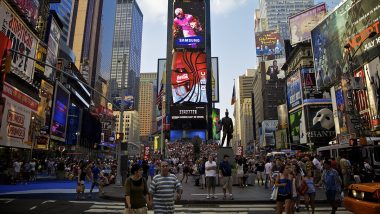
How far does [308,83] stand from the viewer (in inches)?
2694

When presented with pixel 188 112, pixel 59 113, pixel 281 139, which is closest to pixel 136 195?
pixel 59 113

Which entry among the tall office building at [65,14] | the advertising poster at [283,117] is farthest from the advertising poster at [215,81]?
the tall office building at [65,14]

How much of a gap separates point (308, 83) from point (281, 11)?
421 ft

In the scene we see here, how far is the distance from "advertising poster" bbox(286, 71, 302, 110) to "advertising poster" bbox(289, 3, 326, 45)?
11000mm

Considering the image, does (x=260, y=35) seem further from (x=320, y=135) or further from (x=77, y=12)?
(x=77, y=12)

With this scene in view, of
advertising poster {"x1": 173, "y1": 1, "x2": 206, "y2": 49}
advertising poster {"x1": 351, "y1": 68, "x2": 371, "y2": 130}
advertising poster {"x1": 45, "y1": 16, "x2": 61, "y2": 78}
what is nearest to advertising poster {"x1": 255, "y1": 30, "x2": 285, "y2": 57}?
advertising poster {"x1": 173, "y1": 1, "x2": 206, "y2": 49}

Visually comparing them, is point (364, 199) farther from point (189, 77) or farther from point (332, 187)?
point (189, 77)

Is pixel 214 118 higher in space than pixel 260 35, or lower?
lower

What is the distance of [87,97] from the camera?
113m

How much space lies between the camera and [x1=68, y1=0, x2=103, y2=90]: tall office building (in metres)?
149

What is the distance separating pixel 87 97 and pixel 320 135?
8243 centimetres

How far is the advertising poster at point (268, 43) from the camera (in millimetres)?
123125

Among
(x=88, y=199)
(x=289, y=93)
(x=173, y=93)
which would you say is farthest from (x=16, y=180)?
(x=173, y=93)

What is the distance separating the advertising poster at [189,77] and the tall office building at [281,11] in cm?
8946
